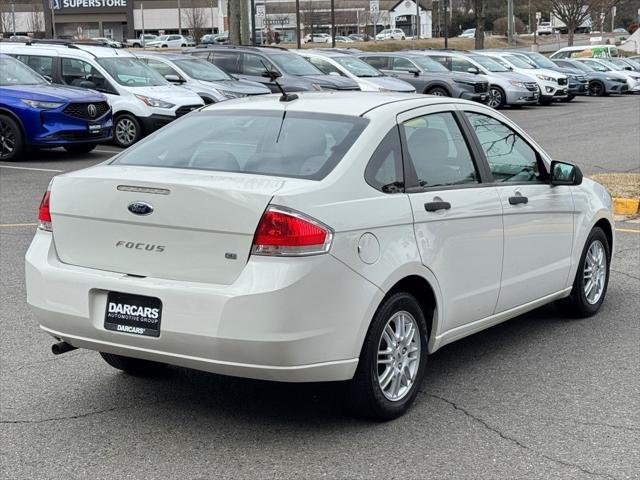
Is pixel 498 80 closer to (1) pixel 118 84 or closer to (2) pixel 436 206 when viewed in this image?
(1) pixel 118 84

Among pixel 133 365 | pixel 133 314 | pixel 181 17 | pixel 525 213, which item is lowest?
pixel 133 365

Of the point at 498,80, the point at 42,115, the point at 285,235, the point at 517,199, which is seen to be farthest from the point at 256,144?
the point at 498,80

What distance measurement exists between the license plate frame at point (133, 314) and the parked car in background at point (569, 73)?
31.9 metres

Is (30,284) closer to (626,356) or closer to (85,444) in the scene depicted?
(85,444)

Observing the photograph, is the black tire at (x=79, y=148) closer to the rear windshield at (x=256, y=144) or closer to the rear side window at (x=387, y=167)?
the rear windshield at (x=256, y=144)

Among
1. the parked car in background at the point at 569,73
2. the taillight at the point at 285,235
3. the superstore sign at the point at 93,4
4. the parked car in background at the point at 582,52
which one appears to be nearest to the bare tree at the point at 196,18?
the superstore sign at the point at 93,4

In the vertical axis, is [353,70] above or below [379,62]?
below

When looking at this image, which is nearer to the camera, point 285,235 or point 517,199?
point 285,235

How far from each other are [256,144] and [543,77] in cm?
2971

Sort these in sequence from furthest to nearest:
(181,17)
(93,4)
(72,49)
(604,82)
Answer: (181,17) < (93,4) < (604,82) < (72,49)

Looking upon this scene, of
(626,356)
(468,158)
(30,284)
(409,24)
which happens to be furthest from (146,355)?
(409,24)

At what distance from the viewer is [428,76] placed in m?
30.0

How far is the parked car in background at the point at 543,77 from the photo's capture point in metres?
33.5

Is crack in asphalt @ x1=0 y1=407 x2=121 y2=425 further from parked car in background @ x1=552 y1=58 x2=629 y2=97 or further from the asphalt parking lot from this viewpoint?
parked car in background @ x1=552 y1=58 x2=629 y2=97
